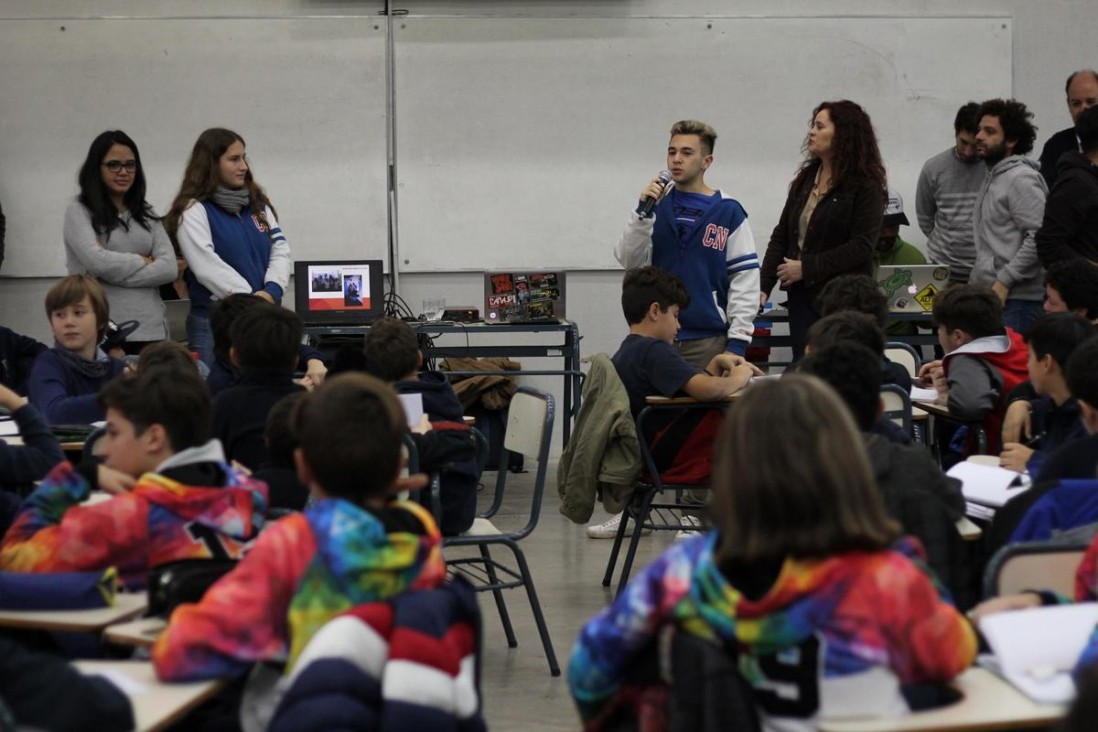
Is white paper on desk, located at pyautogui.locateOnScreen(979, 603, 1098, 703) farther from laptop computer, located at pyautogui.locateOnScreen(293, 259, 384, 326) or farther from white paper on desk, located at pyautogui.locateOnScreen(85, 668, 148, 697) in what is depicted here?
laptop computer, located at pyautogui.locateOnScreen(293, 259, 384, 326)

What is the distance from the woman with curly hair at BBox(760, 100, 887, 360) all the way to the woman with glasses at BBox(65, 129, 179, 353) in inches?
103

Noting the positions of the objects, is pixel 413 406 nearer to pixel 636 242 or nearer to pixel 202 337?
pixel 636 242

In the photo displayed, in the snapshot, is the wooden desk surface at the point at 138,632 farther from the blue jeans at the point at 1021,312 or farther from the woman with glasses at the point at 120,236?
the blue jeans at the point at 1021,312

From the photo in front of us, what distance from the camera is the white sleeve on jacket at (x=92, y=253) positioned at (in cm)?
581

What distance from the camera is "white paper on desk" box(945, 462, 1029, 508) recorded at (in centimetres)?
299

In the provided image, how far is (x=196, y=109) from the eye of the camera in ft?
24.1

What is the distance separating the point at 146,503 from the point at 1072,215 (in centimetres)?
413

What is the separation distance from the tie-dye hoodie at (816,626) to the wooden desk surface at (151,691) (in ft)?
1.88

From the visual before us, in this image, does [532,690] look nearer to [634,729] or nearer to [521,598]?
[521,598]

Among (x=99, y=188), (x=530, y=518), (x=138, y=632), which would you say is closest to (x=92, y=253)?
(x=99, y=188)

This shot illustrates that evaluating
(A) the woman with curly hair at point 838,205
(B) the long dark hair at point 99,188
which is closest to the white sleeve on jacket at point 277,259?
(B) the long dark hair at point 99,188

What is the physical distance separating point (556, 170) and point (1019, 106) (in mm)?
2379

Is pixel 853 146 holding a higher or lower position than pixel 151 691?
higher

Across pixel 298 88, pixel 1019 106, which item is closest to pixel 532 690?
pixel 1019 106
